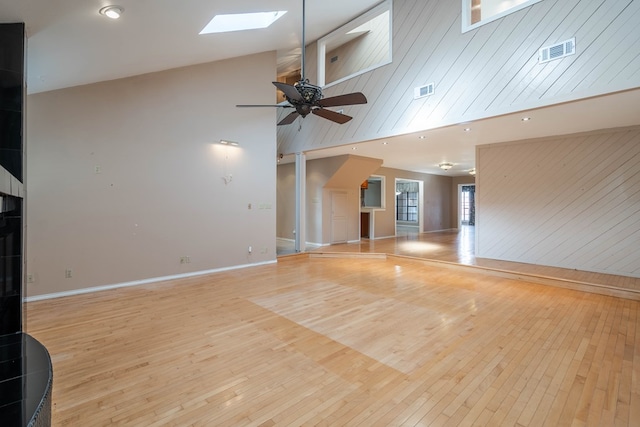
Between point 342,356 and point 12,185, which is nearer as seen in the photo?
point 12,185

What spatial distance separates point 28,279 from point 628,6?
8226mm

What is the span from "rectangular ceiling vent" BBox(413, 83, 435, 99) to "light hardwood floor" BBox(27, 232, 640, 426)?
130 inches

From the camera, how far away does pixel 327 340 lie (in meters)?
2.95

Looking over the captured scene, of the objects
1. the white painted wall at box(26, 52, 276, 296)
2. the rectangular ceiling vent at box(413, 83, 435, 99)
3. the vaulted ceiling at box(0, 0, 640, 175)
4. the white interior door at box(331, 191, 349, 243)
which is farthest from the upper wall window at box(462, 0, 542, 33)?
the white interior door at box(331, 191, 349, 243)

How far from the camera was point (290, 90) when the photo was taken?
3.17m

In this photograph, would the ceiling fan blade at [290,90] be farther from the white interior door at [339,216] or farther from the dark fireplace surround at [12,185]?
the white interior door at [339,216]

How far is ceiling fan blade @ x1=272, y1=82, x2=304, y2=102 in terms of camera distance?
3.13 m

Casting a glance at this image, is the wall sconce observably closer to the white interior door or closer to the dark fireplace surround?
the dark fireplace surround

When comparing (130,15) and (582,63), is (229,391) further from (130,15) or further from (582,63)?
(582,63)

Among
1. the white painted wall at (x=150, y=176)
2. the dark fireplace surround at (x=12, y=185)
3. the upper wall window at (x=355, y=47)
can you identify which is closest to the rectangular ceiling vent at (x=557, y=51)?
the upper wall window at (x=355, y=47)

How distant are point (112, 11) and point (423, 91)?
4.40 m

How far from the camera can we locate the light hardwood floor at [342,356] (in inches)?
76.0

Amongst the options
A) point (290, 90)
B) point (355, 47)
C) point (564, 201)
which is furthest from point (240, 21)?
point (564, 201)

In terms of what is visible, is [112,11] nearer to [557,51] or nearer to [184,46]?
[184,46]
